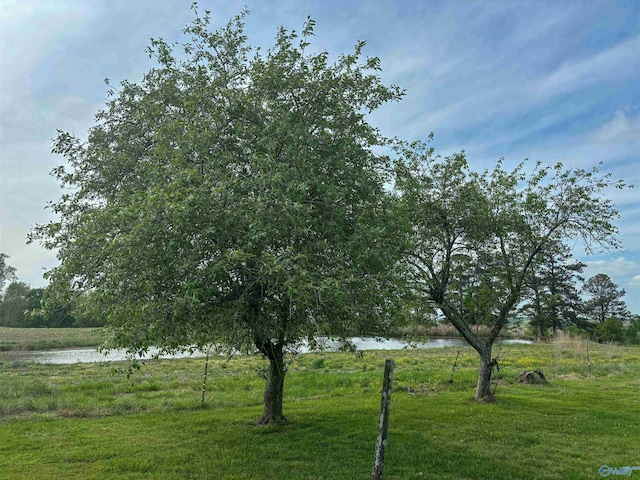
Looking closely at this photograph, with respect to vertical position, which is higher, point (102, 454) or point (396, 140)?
point (396, 140)

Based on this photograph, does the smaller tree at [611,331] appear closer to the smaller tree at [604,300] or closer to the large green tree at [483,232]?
the smaller tree at [604,300]

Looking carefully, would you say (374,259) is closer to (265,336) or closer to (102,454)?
(265,336)

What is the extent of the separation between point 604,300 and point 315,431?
86.1 metres

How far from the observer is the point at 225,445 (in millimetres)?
9859

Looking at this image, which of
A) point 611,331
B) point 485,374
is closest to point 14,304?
point 485,374

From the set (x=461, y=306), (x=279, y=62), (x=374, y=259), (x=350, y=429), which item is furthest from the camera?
(x=461, y=306)

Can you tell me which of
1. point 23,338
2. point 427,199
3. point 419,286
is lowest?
point 23,338

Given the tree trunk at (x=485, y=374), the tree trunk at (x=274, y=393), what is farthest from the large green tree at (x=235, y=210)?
the tree trunk at (x=485, y=374)

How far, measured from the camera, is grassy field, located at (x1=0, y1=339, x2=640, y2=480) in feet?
27.6

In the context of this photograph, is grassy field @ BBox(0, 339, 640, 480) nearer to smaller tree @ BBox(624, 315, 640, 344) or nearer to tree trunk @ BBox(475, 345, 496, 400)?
tree trunk @ BBox(475, 345, 496, 400)

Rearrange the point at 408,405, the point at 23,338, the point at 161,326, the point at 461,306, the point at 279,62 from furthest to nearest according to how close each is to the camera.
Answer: the point at 23,338 → the point at 461,306 → the point at 408,405 → the point at 279,62 → the point at 161,326

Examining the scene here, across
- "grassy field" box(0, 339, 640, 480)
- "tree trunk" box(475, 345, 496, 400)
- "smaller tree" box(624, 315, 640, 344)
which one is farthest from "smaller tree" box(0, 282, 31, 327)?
"smaller tree" box(624, 315, 640, 344)

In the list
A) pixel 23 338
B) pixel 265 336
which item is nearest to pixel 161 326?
pixel 265 336

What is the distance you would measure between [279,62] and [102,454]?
30.2 ft
